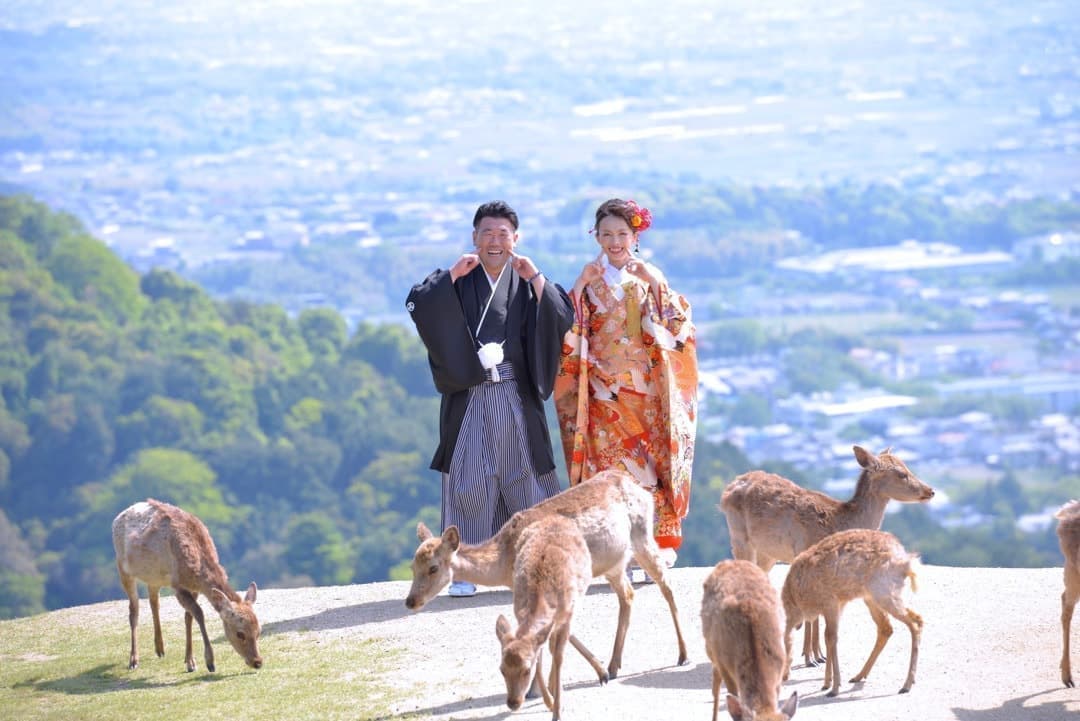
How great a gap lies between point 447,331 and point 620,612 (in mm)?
2676

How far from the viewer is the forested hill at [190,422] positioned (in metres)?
51.9

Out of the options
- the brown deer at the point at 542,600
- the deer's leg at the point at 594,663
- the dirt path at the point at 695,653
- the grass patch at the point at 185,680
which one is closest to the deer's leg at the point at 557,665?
the brown deer at the point at 542,600

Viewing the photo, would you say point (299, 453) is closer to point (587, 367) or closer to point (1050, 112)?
point (587, 367)

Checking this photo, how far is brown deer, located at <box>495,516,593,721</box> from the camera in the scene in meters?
8.16

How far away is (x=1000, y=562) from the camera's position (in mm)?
43031

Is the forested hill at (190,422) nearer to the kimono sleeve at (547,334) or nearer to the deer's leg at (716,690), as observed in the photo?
the kimono sleeve at (547,334)

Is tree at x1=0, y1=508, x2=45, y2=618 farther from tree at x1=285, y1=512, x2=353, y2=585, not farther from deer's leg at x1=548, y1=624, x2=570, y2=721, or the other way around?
deer's leg at x1=548, y1=624, x2=570, y2=721

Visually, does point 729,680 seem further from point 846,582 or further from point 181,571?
point 181,571

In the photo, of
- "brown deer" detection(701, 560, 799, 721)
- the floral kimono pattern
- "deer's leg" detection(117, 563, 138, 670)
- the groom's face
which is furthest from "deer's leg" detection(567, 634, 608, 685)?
A: "deer's leg" detection(117, 563, 138, 670)

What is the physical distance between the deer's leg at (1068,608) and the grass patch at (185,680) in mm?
3920

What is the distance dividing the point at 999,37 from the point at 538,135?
3890cm

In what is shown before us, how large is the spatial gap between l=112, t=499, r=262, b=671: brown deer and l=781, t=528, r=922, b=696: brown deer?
3.49m

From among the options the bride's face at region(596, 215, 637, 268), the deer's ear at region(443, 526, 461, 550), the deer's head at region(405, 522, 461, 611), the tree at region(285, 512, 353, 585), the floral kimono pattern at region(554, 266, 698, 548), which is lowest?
the tree at region(285, 512, 353, 585)

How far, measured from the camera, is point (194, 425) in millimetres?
62812
